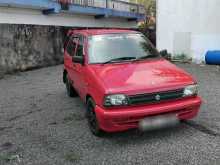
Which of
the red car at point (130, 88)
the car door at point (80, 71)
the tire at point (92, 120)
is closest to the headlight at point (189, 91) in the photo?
the red car at point (130, 88)

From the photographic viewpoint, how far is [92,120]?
19.0 ft

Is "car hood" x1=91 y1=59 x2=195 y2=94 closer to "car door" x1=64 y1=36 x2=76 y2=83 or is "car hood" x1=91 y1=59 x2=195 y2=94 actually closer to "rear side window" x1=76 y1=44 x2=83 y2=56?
"rear side window" x1=76 y1=44 x2=83 y2=56

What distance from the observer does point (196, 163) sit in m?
4.50

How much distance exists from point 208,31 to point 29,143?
11790mm

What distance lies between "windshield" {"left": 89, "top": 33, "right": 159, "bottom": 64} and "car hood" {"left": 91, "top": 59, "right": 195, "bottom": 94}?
249 millimetres

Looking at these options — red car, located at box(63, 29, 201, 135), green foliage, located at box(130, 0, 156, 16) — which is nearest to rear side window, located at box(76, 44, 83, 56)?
red car, located at box(63, 29, 201, 135)

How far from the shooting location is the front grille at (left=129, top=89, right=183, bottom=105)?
16.6 feet

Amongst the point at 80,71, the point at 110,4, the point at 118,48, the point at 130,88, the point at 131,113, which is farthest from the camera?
the point at 110,4

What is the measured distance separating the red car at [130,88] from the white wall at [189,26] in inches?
378

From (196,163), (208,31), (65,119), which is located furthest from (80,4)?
(196,163)

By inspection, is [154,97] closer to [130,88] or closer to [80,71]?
[130,88]

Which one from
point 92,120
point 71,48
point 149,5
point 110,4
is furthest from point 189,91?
point 149,5

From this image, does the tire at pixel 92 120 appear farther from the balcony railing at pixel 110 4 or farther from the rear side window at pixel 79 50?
the balcony railing at pixel 110 4

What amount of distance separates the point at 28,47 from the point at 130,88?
12087 millimetres
